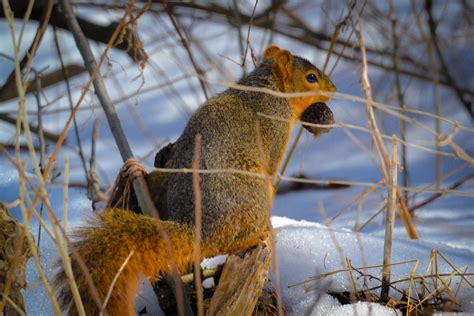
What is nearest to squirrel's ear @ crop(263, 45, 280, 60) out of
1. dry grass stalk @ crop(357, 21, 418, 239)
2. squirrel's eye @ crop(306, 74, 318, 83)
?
squirrel's eye @ crop(306, 74, 318, 83)

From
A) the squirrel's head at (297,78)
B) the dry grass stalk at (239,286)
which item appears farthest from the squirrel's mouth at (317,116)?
the dry grass stalk at (239,286)

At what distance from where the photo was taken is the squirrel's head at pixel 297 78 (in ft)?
6.13

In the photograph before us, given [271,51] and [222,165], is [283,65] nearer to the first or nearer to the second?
[271,51]

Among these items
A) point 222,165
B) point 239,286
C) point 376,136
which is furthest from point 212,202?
point 376,136

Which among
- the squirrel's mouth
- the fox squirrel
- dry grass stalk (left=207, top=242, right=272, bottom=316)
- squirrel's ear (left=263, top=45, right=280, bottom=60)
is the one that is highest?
squirrel's ear (left=263, top=45, right=280, bottom=60)

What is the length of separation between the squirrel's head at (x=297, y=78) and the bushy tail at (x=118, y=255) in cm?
61

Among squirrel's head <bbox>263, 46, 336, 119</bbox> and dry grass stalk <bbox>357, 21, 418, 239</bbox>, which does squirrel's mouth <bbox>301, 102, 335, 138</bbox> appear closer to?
squirrel's head <bbox>263, 46, 336, 119</bbox>

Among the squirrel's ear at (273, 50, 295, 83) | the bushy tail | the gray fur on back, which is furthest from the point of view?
the squirrel's ear at (273, 50, 295, 83)

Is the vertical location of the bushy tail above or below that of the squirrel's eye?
below

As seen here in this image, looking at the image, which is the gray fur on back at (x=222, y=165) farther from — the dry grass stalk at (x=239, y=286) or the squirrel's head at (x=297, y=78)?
the squirrel's head at (x=297, y=78)

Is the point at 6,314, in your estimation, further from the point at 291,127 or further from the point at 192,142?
the point at 291,127

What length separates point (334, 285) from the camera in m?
1.60

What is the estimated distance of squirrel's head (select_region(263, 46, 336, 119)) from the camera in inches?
73.5

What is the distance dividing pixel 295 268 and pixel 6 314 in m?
0.73
